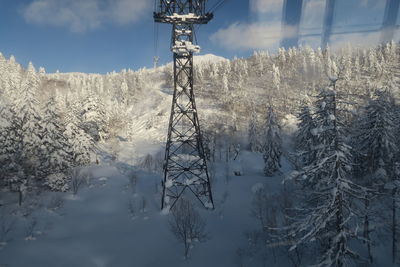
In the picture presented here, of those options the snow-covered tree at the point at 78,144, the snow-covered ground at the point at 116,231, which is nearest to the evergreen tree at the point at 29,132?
the snow-covered ground at the point at 116,231

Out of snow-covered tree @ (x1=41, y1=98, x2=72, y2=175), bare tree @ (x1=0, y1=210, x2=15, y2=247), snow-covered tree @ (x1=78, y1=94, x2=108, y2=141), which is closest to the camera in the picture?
bare tree @ (x1=0, y1=210, x2=15, y2=247)

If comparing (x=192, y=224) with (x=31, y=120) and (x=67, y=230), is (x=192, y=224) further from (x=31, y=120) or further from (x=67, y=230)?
(x=31, y=120)

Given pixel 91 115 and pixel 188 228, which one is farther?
pixel 91 115

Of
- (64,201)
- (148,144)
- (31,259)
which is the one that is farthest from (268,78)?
(31,259)

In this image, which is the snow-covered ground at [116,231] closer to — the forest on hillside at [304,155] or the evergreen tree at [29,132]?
the forest on hillside at [304,155]

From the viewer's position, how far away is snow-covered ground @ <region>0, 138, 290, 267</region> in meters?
19.6

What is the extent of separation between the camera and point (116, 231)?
2380 cm

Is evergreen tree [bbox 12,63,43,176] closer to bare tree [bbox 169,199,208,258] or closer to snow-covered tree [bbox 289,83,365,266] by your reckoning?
bare tree [bbox 169,199,208,258]

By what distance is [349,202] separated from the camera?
1044cm

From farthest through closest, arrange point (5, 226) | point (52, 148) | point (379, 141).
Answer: point (52, 148)
point (379, 141)
point (5, 226)

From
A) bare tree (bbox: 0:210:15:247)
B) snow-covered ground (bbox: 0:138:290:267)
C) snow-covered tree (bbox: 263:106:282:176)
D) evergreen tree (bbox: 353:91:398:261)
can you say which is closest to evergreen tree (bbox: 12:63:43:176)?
snow-covered ground (bbox: 0:138:290:267)

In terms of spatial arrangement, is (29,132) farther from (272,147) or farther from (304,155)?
(272,147)

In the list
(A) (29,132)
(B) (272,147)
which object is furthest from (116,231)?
(B) (272,147)

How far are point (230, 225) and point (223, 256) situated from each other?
16.1 feet
